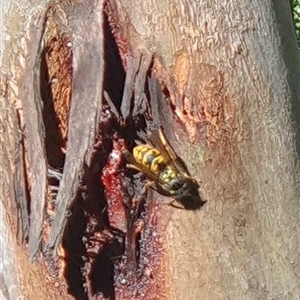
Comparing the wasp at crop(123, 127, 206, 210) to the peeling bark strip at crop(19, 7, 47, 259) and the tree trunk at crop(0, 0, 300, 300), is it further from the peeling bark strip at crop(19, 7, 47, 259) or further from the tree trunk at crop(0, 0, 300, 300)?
the peeling bark strip at crop(19, 7, 47, 259)

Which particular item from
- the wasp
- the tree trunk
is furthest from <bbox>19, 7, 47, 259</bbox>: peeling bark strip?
the wasp

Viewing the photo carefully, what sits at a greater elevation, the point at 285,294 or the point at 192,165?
the point at 192,165

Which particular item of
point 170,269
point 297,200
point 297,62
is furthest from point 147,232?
point 297,62

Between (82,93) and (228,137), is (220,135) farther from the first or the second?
(82,93)

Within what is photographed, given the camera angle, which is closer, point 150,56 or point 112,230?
point 150,56

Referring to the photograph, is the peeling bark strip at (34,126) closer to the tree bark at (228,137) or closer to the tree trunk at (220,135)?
the tree trunk at (220,135)

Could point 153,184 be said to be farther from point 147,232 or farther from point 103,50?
point 103,50

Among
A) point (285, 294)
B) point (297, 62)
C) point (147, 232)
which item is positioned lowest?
point (285, 294)
